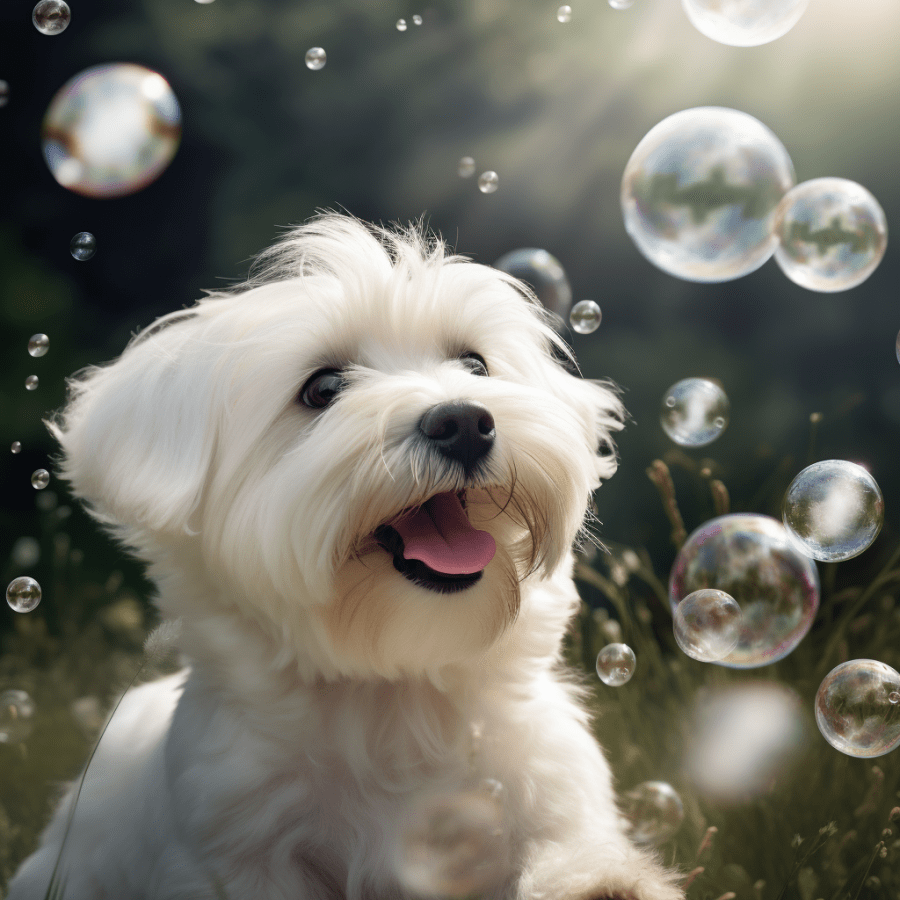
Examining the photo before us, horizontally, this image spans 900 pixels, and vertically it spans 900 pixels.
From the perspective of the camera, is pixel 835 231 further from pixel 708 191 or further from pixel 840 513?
pixel 840 513

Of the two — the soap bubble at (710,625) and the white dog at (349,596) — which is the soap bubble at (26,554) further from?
the soap bubble at (710,625)

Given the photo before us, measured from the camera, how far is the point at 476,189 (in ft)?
14.4

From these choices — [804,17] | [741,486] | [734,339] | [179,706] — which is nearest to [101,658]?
[179,706]

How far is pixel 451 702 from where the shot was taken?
72.8 inches

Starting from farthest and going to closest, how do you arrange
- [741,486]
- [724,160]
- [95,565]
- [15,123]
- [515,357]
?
[95,565] < [15,123] < [741,486] < [724,160] < [515,357]

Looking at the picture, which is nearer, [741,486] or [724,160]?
[724,160]

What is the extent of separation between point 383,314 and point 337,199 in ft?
8.66

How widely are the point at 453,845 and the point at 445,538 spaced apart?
561 millimetres

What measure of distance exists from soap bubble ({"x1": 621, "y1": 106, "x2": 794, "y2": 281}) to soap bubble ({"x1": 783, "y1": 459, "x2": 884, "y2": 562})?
0.70 m

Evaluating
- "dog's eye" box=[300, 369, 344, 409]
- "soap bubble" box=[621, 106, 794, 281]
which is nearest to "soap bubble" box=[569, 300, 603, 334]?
"soap bubble" box=[621, 106, 794, 281]

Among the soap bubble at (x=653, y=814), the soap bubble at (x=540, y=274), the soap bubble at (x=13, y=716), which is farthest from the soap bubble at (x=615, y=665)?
the soap bubble at (x=13, y=716)

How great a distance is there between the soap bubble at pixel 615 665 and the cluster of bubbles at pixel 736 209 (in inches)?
43.6

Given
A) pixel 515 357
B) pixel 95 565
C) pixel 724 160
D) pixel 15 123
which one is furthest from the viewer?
pixel 95 565

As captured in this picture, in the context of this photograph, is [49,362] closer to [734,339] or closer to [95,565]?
[95,565]
